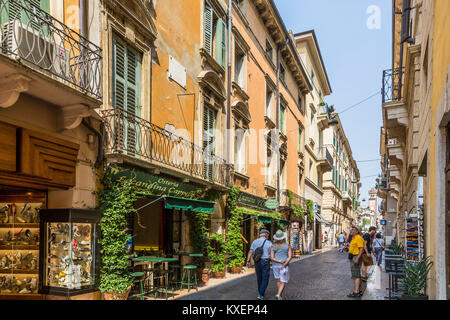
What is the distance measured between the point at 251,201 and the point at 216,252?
441 centimetres

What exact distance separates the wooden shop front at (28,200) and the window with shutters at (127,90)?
167cm

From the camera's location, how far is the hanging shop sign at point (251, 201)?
1713cm

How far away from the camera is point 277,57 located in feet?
79.0

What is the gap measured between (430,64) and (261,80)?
44.5ft

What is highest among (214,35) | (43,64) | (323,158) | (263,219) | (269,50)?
(269,50)

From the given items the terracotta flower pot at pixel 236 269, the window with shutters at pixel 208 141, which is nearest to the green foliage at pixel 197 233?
the window with shutters at pixel 208 141

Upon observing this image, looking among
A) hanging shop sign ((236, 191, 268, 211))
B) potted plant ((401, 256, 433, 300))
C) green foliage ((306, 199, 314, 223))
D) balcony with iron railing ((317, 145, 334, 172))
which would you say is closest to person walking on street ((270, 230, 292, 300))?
potted plant ((401, 256, 433, 300))

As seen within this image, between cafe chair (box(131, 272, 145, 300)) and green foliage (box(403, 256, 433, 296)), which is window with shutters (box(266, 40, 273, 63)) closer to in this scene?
cafe chair (box(131, 272, 145, 300))

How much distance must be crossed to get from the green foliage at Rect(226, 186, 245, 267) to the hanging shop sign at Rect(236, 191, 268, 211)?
67cm

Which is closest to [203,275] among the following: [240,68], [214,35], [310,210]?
[214,35]

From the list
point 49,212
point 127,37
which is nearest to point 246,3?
point 127,37

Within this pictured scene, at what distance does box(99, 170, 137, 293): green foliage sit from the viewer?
8.58 meters

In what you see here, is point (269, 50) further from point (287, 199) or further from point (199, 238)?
point (199, 238)

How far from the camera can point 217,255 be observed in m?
14.2
